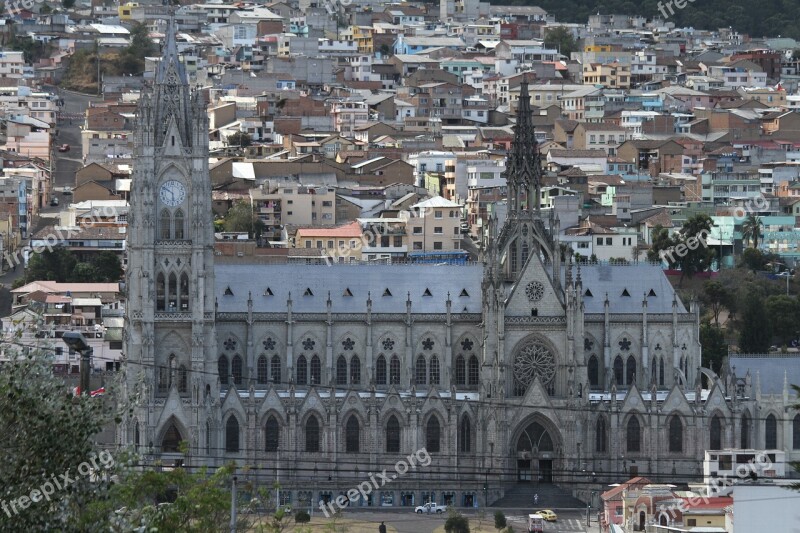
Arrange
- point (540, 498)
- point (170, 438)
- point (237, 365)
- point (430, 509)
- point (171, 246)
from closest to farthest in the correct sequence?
1. point (430, 509)
2. point (170, 438)
3. point (540, 498)
4. point (171, 246)
5. point (237, 365)

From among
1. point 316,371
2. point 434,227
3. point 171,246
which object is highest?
point 434,227

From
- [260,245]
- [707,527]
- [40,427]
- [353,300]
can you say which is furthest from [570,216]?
[40,427]

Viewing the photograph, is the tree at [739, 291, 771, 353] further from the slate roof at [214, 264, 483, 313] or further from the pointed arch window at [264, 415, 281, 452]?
the pointed arch window at [264, 415, 281, 452]

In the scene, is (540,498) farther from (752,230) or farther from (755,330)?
(752,230)

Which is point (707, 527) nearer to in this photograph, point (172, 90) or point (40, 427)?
point (172, 90)

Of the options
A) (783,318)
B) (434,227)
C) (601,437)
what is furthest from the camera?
(434,227)

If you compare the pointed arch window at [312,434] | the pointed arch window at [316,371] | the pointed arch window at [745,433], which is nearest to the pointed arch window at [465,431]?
the pointed arch window at [312,434]

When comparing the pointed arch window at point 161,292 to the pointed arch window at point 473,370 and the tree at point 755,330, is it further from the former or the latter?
the tree at point 755,330

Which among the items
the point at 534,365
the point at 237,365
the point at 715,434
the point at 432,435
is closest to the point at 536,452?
the point at 534,365
